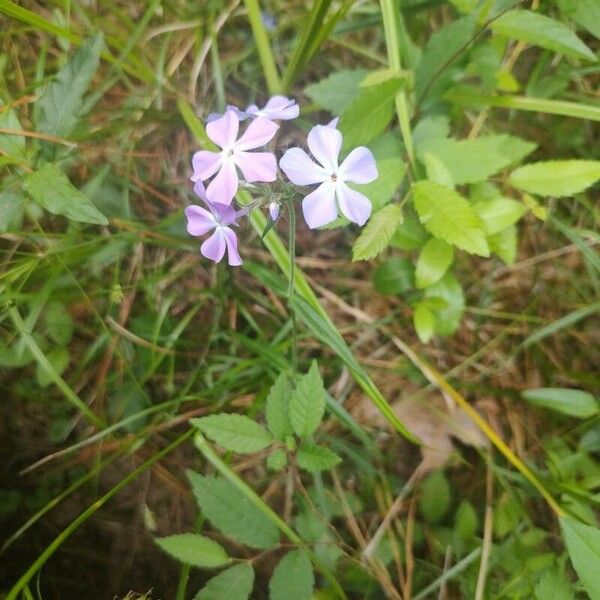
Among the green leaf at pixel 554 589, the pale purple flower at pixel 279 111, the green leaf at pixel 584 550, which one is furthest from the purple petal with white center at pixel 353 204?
the green leaf at pixel 554 589

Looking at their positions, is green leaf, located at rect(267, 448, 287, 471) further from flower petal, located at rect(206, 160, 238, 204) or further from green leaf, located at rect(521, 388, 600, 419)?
green leaf, located at rect(521, 388, 600, 419)

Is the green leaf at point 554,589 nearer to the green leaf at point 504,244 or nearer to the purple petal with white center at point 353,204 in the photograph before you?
the green leaf at point 504,244

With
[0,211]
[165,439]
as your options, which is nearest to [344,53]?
[0,211]

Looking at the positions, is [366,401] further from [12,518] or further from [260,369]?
[12,518]

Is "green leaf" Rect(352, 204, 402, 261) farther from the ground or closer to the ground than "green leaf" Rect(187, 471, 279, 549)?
farther from the ground

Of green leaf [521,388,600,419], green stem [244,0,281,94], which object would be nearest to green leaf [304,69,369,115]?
green stem [244,0,281,94]

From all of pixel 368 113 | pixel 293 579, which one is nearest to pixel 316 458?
pixel 293 579
